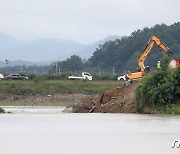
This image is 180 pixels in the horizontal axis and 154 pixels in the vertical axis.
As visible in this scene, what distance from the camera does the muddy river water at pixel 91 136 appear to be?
78.8 feet

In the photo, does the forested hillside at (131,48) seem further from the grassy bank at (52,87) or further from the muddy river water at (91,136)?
the muddy river water at (91,136)

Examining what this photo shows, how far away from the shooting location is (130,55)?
141 m

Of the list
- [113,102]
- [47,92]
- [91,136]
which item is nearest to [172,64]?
[113,102]

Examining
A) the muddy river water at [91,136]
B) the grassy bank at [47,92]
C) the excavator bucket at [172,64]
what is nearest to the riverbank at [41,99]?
the grassy bank at [47,92]

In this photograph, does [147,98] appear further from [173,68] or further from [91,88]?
[91,88]

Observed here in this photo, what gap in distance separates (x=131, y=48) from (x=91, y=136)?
116 m

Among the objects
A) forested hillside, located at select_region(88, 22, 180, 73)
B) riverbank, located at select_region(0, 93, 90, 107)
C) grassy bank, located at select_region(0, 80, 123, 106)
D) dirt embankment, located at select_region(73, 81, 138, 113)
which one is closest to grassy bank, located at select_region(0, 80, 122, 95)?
grassy bank, located at select_region(0, 80, 123, 106)

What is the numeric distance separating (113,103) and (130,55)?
94250 mm

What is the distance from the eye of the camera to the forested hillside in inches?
5241

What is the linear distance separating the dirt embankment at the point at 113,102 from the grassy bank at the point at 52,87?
24.2m

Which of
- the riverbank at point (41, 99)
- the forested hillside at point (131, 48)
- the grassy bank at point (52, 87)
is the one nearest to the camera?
the riverbank at point (41, 99)

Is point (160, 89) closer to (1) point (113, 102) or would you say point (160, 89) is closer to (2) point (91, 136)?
(1) point (113, 102)

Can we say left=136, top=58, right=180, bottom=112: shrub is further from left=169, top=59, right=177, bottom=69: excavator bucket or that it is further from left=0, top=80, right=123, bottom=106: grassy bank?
left=0, top=80, right=123, bottom=106: grassy bank

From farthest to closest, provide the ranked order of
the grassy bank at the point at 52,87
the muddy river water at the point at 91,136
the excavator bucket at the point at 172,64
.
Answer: the grassy bank at the point at 52,87, the excavator bucket at the point at 172,64, the muddy river water at the point at 91,136
